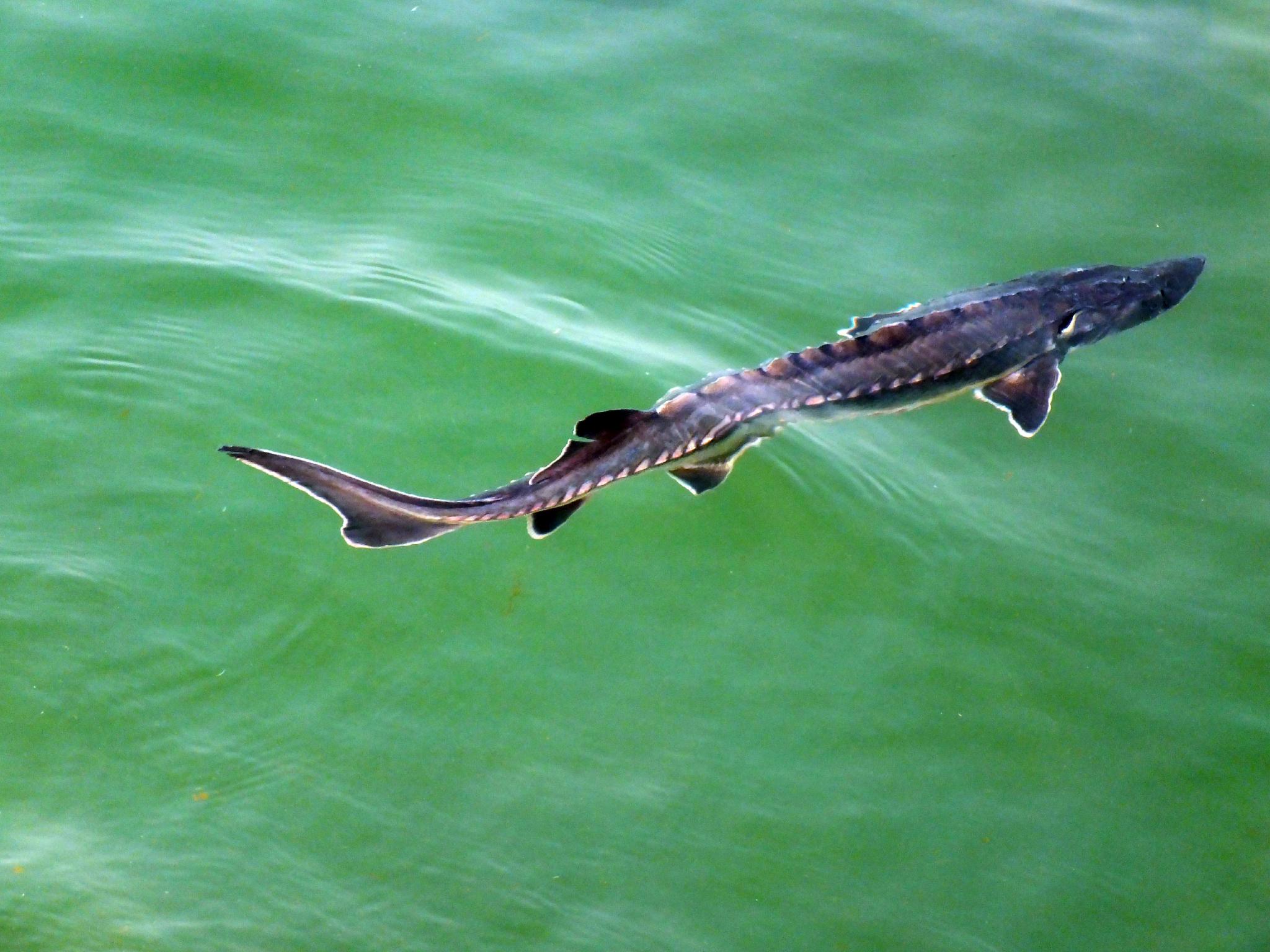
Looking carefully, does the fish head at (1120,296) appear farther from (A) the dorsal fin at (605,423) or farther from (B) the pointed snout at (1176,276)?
(A) the dorsal fin at (605,423)

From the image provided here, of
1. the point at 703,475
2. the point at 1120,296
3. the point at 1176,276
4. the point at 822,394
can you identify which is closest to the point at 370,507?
the point at 703,475

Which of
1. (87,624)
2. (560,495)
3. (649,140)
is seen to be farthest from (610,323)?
(87,624)

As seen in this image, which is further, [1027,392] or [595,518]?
[1027,392]

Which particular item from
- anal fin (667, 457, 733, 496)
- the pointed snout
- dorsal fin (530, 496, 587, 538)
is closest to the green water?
the pointed snout

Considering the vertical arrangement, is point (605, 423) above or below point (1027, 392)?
above

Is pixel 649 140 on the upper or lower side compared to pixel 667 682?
upper

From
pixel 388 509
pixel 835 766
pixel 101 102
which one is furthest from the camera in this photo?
pixel 101 102

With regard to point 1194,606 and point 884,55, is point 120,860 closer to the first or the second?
point 1194,606

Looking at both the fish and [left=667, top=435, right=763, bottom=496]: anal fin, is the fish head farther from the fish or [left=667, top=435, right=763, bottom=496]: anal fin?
[left=667, top=435, right=763, bottom=496]: anal fin

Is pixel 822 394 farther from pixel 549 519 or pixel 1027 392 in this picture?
pixel 549 519
